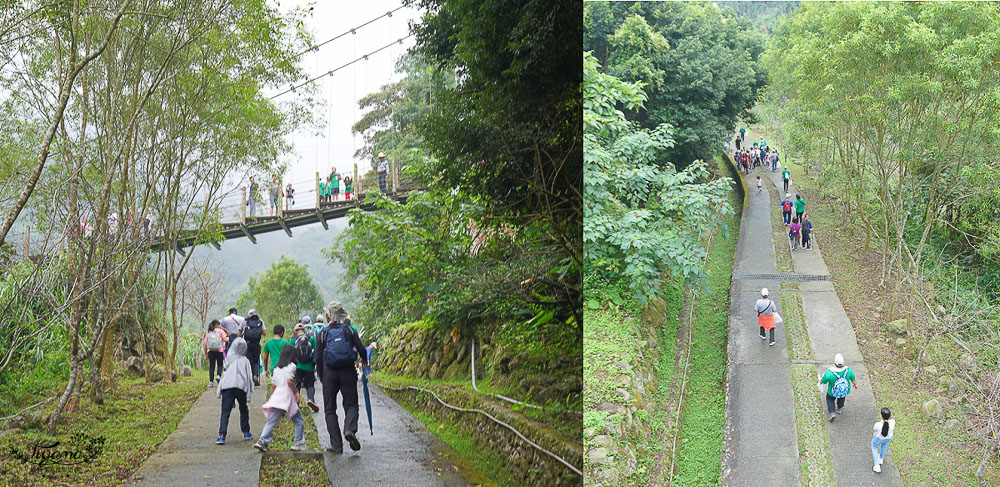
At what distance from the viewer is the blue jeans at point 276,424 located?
0.93 m

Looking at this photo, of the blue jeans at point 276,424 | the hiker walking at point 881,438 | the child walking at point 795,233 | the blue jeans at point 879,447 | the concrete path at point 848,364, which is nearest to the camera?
the blue jeans at point 276,424

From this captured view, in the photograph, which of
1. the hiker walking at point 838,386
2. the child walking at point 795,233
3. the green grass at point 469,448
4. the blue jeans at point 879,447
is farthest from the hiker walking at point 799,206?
the green grass at point 469,448

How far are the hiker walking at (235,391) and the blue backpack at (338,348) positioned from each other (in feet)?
0.41

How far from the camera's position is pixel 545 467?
1175 millimetres

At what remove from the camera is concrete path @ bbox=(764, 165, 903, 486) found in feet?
22.9

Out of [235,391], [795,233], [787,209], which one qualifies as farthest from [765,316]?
[235,391]

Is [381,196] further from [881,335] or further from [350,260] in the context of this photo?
[881,335]

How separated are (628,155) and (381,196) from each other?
23.0 ft

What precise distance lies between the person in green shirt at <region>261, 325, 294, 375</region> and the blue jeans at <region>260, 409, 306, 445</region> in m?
0.11

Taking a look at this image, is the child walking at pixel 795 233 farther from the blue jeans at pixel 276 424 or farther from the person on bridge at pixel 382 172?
the blue jeans at pixel 276 424

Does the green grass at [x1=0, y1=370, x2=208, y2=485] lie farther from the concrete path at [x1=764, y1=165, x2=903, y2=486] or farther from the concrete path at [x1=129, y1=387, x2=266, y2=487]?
the concrete path at [x1=764, y1=165, x2=903, y2=486]

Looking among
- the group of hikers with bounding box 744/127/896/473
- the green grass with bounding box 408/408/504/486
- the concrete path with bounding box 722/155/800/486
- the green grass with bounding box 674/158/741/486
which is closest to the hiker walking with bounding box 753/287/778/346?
the group of hikers with bounding box 744/127/896/473

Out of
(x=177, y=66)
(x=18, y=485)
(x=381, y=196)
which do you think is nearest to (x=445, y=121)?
(x=381, y=196)

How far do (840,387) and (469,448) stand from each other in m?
7.49
